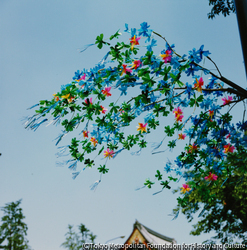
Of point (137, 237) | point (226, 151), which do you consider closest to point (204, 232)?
point (137, 237)

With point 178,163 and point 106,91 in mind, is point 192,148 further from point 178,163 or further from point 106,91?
point 106,91

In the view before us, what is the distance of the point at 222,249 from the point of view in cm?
1266

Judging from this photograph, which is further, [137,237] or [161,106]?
[137,237]

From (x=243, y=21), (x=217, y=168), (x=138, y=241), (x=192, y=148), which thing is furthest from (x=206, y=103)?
(x=138, y=241)

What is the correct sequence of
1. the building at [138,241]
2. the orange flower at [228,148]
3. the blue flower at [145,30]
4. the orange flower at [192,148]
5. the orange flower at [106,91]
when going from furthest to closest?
the building at [138,241] < the orange flower at [192,148] < the orange flower at [228,148] < the orange flower at [106,91] < the blue flower at [145,30]

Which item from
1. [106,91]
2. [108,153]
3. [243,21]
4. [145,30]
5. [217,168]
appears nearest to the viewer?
[243,21]

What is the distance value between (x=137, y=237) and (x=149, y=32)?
14491mm

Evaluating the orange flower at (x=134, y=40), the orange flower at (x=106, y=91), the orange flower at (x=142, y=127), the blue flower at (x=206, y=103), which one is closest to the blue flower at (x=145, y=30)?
the orange flower at (x=134, y=40)

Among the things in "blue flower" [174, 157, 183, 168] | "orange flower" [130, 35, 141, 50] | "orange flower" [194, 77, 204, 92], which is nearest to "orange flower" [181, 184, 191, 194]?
"blue flower" [174, 157, 183, 168]

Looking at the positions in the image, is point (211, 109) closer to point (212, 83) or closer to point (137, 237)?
point (212, 83)

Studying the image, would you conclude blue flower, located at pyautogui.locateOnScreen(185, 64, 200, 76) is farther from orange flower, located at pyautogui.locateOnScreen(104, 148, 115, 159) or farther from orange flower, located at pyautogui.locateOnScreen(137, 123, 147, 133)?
orange flower, located at pyautogui.locateOnScreen(104, 148, 115, 159)

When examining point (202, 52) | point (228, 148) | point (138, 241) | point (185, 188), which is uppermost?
point (202, 52)

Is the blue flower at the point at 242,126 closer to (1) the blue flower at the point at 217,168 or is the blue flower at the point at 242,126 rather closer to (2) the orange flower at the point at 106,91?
(1) the blue flower at the point at 217,168

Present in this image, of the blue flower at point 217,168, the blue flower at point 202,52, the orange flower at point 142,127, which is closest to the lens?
the blue flower at point 202,52
